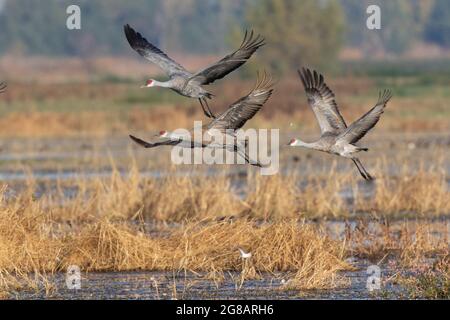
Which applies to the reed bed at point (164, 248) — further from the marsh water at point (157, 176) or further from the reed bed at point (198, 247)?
the marsh water at point (157, 176)

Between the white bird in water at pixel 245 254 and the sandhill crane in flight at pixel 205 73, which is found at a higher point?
the sandhill crane in flight at pixel 205 73

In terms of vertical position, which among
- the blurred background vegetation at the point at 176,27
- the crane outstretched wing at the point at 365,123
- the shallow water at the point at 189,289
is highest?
the blurred background vegetation at the point at 176,27

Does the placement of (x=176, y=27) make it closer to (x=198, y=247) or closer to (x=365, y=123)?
(x=198, y=247)

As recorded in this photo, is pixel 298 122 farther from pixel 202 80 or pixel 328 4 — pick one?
pixel 328 4

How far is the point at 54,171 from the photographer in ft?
75.2

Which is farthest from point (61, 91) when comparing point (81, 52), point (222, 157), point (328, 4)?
point (81, 52)

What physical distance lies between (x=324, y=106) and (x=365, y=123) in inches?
21.1

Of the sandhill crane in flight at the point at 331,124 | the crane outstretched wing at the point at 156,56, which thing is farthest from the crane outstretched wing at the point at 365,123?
the crane outstretched wing at the point at 156,56

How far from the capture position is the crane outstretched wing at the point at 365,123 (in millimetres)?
11703

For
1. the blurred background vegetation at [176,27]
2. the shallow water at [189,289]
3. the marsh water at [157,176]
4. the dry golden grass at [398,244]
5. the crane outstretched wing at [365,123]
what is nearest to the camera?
the shallow water at [189,289]

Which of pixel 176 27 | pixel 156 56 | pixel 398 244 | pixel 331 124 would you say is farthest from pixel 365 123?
pixel 176 27

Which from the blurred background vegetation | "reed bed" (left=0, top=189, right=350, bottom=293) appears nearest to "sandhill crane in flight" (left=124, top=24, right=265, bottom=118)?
"reed bed" (left=0, top=189, right=350, bottom=293)

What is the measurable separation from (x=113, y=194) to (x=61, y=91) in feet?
112

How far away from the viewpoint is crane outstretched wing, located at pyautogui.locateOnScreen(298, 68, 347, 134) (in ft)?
40.1
